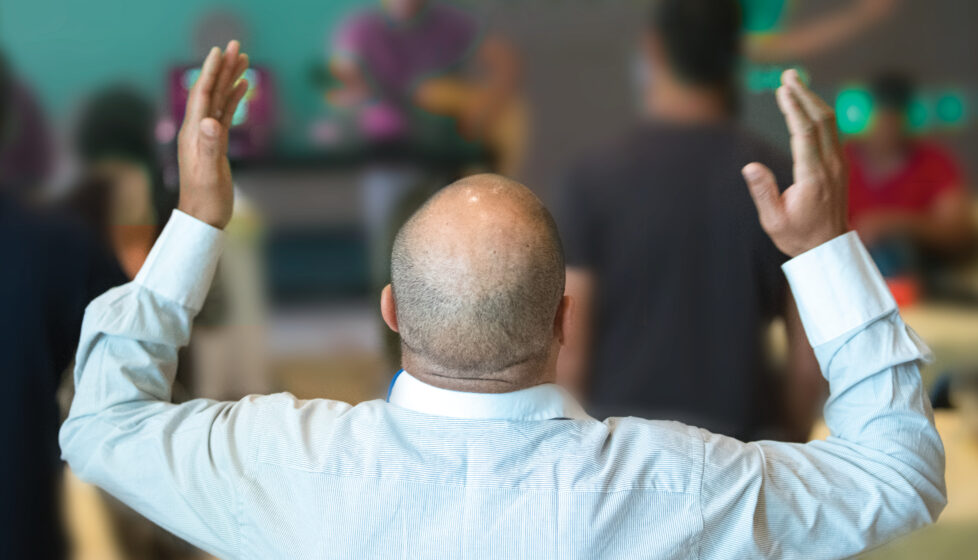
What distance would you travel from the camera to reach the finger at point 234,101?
1054 mm

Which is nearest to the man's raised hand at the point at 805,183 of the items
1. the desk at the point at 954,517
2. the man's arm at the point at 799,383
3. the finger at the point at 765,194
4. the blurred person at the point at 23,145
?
the finger at the point at 765,194

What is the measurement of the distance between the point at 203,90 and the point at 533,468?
1.78 feet

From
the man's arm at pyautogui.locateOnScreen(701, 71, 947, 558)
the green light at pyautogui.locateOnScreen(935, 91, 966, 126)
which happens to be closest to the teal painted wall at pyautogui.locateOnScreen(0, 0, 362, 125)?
the man's arm at pyautogui.locateOnScreen(701, 71, 947, 558)

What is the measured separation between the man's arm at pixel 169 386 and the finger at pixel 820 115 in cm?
58

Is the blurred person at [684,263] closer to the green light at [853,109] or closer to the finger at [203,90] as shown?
the green light at [853,109]

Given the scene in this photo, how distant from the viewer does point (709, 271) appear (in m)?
1.06

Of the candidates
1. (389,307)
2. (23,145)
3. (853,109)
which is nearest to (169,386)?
(389,307)

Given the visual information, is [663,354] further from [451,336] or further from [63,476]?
[63,476]

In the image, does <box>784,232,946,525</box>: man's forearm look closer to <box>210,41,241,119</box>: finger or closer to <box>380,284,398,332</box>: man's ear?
<box>380,284,398,332</box>: man's ear

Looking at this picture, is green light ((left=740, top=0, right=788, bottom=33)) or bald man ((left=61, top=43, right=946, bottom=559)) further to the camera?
green light ((left=740, top=0, right=788, bottom=33))

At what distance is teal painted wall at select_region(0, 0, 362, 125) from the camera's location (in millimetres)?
1039

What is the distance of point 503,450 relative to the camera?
32.2 inches

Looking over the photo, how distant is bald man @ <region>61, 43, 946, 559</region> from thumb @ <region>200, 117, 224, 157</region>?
0.24m

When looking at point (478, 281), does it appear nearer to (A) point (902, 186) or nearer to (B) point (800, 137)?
(B) point (800, 137)
